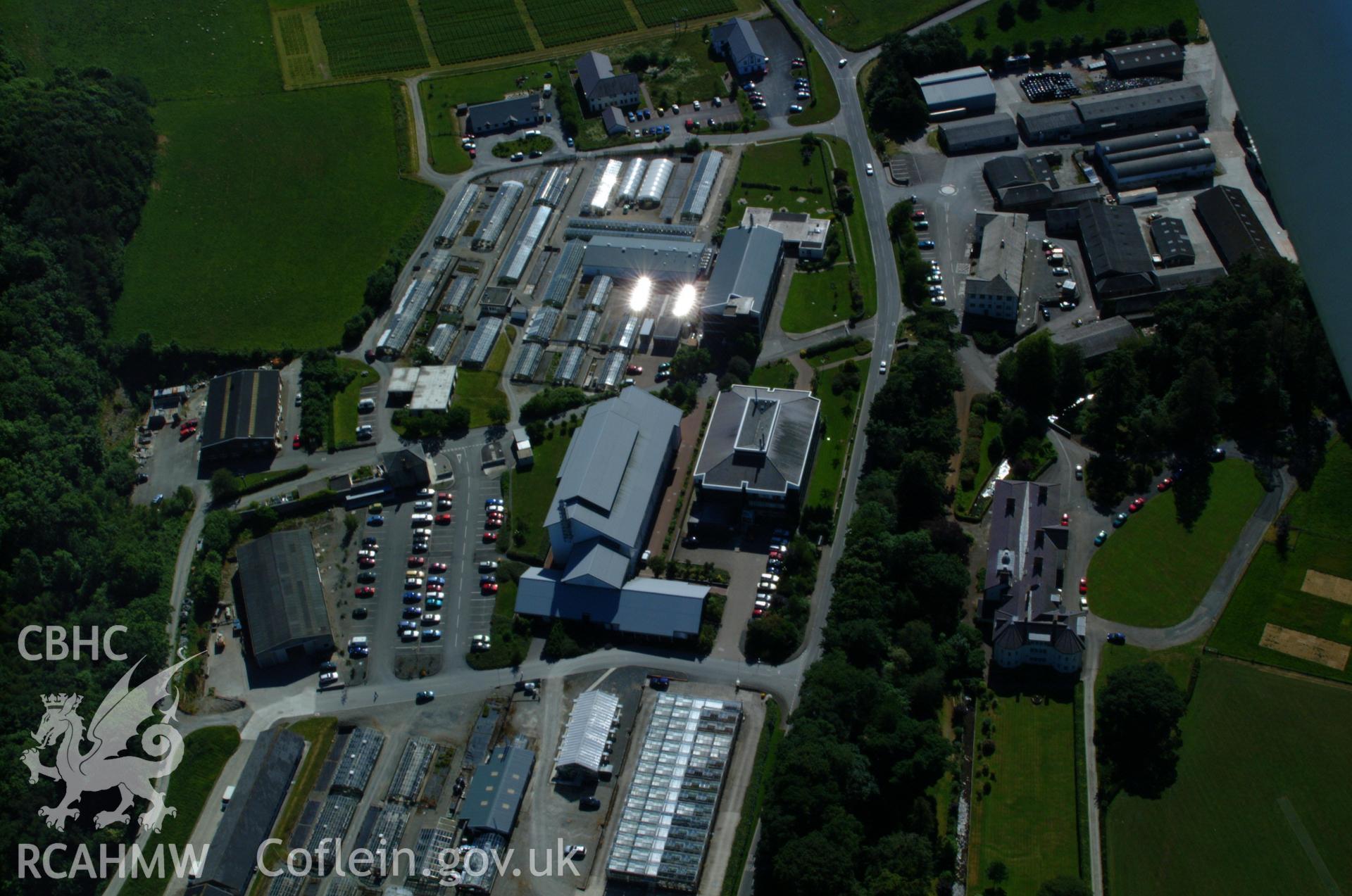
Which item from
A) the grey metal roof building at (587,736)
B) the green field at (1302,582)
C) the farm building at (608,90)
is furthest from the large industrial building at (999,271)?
the grey metal roof building at (587,736)

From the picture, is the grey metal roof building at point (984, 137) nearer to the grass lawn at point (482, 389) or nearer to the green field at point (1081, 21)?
the green field at point (1081, 21)

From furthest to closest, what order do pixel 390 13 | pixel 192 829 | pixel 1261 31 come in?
1. pixel 390 13
2. pixel 192 829
3. pixel 1261 31

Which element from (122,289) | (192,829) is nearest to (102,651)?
(192,829)

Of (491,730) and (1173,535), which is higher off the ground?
(1173,535)

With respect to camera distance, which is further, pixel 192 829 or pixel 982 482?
pixel 982 482

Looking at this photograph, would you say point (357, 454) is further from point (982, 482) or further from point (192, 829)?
point (982, 482)

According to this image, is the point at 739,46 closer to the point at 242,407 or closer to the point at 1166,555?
the point at 242,407

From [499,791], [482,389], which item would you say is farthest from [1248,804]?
[482,389]
